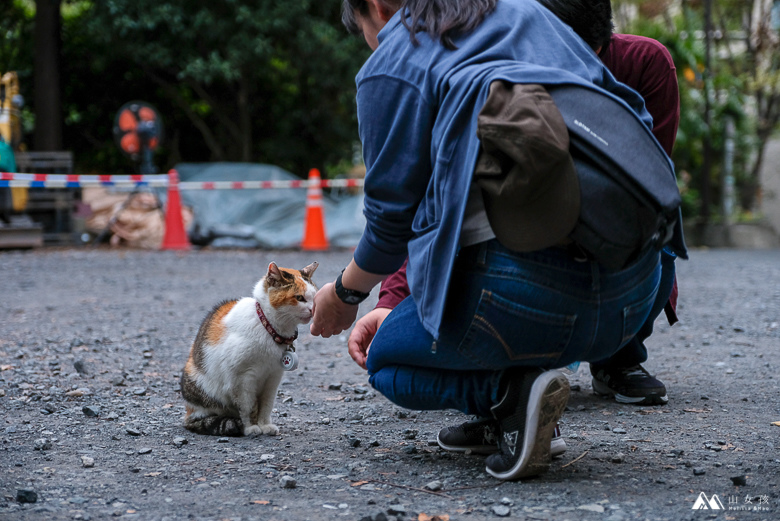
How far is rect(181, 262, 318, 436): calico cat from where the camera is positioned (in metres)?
2.68

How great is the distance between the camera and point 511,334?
6.27 feet

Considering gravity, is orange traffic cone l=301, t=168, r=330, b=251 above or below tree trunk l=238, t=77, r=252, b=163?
below

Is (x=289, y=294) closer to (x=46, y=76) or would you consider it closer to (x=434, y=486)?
(x=434, y=486)

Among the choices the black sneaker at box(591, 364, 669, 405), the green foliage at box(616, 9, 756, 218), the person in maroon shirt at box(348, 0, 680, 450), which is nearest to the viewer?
the person in maroon shirt at box(348, 0, 680, 450)

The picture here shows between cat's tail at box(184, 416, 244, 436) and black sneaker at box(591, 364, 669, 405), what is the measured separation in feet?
4.82

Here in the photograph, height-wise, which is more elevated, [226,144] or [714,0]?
[714,0]

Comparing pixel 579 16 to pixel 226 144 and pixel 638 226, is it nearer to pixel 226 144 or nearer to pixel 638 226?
pixel 638 226

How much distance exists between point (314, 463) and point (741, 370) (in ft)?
7.49

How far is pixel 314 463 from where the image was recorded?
238 centimetres

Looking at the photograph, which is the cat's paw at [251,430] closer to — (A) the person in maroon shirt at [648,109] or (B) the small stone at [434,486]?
(A) the person in maroon shirt at [648,109]

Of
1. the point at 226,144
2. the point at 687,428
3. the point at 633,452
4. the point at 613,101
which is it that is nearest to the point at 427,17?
the point at 613,101

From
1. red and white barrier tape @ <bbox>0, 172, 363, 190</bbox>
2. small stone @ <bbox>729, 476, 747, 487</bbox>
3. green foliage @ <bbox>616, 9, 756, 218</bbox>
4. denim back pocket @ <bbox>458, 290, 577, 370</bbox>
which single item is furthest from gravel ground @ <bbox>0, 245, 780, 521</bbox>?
green foliage @ <bbox>616, 9, 756, 218</bbox>

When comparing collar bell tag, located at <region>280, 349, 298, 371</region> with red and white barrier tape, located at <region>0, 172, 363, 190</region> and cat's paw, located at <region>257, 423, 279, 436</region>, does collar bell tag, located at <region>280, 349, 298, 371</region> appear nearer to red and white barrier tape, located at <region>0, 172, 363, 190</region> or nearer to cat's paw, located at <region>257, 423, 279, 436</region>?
cat's paw, located at <region>257, 423, 279, 436</region>

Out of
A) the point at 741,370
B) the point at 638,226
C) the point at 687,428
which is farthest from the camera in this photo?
the point at 741,370
